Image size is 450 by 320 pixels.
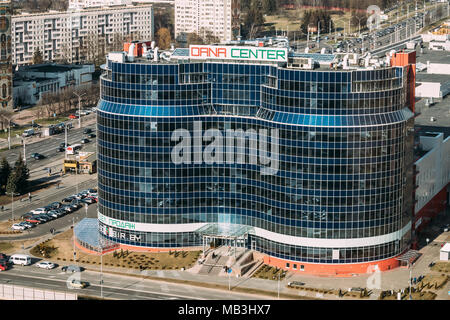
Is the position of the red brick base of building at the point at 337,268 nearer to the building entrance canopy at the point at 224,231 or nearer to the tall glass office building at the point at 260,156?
the tall glass office building at the point at 260,156

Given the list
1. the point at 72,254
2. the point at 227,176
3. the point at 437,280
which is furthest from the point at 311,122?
the point at 72,254

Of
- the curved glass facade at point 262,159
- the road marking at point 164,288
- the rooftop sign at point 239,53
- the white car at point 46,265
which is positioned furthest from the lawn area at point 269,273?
the rooftop sign at point 239,53

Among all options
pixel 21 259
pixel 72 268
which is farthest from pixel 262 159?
pixel 21 259

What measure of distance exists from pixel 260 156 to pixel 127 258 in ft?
94.6

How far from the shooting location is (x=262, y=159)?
178625mm

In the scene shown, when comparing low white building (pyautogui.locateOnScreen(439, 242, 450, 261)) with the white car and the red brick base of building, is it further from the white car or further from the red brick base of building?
the white car

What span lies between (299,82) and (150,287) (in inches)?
1622

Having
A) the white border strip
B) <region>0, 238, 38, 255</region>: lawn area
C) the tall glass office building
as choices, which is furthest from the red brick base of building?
<region>0, 238, 38, 255</region>: lawn area

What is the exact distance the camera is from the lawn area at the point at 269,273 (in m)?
173

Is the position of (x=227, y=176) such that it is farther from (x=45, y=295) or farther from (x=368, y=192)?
(x=45, y=295)

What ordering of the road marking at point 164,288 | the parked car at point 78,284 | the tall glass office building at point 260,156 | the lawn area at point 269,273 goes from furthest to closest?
the lawn area at point 269,273
the tall glass office building at point 260,156
the parked car at point 78,284
the road marking at point 164,288

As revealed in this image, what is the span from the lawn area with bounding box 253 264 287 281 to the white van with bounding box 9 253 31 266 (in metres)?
39.3

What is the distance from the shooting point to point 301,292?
16588 cm
